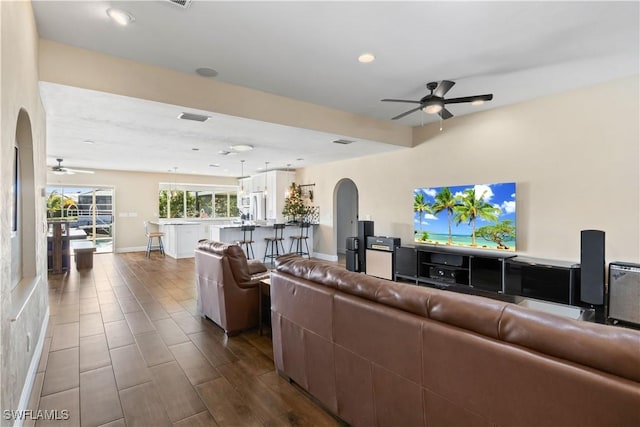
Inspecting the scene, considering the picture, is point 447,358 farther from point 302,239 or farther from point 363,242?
point 302,239

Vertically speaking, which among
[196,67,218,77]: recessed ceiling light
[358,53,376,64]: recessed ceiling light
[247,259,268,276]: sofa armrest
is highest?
[196,67,218,77]: recessed ceiling light

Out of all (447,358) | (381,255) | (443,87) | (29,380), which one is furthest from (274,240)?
(447,358)

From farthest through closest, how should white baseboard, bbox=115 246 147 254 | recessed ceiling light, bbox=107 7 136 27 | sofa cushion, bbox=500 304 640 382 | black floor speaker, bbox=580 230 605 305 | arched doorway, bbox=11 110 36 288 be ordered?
white baseboard, bbox=115 246 147 254 → black floor speaker, bbox=580 230 605 305 → arched doorway, bbox=11 110 36 288 → recessed ceiling light, bbox=107 7 136 27 → sofa cushion, bbox=500 304 640 382

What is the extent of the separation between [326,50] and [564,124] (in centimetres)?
352

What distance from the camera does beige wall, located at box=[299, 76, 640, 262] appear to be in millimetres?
3918

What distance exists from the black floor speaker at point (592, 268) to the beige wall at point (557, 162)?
56 cm

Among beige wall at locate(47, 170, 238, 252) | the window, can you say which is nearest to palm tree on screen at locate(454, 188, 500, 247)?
the window

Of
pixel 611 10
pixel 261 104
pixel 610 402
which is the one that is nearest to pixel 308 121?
pixel 261 104

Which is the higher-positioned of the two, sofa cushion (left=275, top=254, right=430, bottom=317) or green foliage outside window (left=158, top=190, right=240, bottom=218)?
green foliage outside window (left=158, top=190, right=240, bottom=218)

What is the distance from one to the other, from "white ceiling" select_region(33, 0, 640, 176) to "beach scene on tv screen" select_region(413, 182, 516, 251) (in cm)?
138

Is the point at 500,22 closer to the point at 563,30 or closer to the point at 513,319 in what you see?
the point at 563,30

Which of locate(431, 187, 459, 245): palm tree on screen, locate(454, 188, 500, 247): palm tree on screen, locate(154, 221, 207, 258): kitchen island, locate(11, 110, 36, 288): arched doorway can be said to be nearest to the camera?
locate(11, 110, 36, 288): arched doorway

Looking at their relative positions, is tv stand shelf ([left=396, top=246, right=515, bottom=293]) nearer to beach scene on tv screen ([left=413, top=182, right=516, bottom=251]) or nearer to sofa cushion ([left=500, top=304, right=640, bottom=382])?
beach scene on tv screen ([left=413, top=182, right=516, bottom=251])

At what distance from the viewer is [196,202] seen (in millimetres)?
11375
